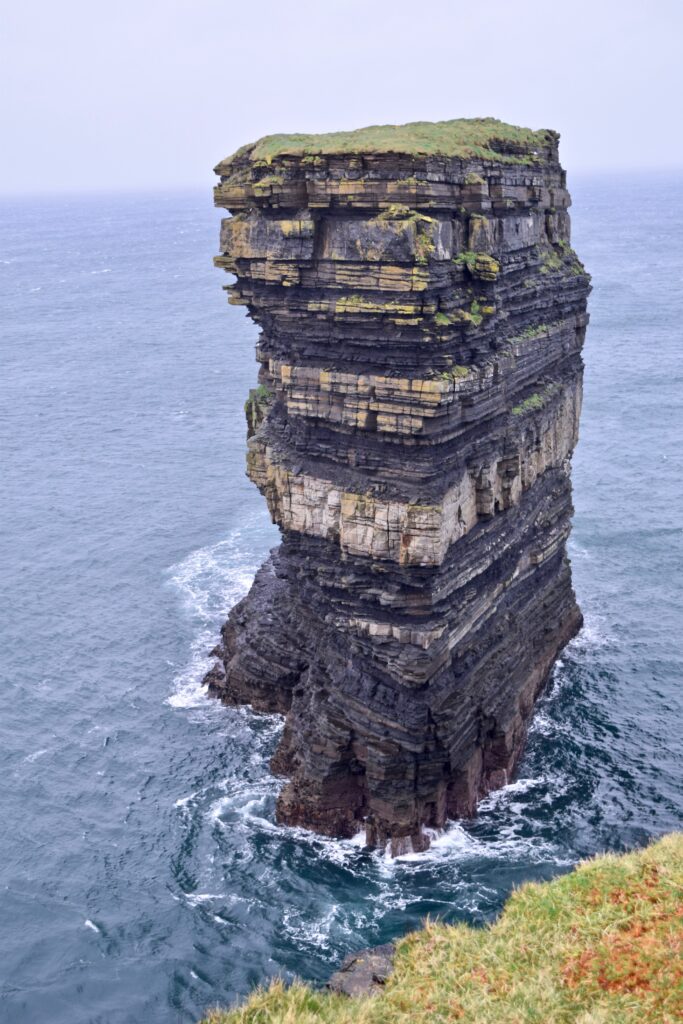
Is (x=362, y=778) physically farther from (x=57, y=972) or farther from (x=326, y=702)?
(x=57, y=972)

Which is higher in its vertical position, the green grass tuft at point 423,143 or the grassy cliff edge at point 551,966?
the green grass tuft at point 423,143

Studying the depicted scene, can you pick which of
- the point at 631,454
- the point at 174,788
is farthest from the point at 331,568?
the point at 631,454

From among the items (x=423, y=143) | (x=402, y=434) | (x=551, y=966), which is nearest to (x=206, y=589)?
(x=402, y=434)

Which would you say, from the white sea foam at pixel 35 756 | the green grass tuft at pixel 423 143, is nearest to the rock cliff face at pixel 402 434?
the green grass tuft at pixel 423 143

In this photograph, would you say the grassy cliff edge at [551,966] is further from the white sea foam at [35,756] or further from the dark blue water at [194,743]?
the white sea foam at [35,756]

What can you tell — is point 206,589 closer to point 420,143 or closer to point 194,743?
point 194,743

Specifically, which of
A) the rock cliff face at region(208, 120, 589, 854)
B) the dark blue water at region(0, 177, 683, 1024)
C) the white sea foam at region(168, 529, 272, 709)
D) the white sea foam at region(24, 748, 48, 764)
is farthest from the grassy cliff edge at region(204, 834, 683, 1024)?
the white sea foam at region(168, 529, 272, 709)
